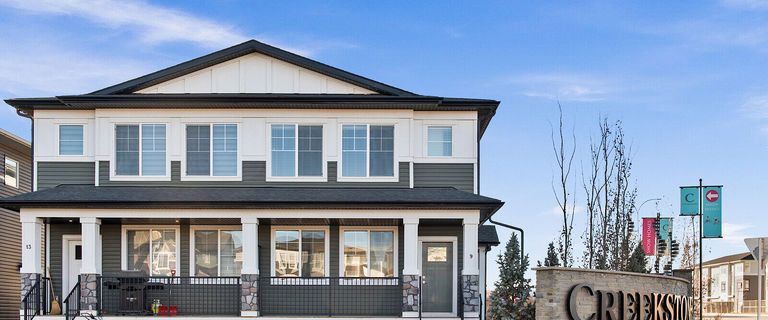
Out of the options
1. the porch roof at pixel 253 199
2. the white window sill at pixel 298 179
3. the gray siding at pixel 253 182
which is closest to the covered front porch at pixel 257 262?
the porch roof at pixel 253 199

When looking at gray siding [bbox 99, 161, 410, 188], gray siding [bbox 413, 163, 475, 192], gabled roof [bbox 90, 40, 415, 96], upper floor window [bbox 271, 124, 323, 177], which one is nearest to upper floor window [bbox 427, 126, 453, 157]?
gray siding [bbox 413, 163, 475, 192]

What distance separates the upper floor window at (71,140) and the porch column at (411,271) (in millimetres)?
8883

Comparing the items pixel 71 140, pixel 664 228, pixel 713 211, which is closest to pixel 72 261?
pixel 71 140

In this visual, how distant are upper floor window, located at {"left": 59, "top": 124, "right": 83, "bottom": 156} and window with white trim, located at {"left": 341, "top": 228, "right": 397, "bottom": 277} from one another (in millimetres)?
7291

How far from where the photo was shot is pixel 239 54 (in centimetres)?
2250

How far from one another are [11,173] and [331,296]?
1417cm

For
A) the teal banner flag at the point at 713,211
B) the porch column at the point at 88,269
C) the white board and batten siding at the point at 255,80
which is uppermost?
the white board and batten siding at the point at 255,80

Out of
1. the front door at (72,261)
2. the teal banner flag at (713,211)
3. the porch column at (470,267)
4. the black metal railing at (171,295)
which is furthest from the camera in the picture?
the teal banner flag at (713,211)

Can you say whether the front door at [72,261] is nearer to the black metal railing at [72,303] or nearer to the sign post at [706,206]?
the black metal railing at [72,303]

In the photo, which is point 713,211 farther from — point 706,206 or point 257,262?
point 257,262

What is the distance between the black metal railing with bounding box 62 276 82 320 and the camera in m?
20.1

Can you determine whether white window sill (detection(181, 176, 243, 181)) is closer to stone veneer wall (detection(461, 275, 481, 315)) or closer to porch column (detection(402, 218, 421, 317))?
porch column (detection(402, 218, 421, 317))

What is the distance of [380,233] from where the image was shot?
74.1ft

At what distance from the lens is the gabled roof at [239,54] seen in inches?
880
